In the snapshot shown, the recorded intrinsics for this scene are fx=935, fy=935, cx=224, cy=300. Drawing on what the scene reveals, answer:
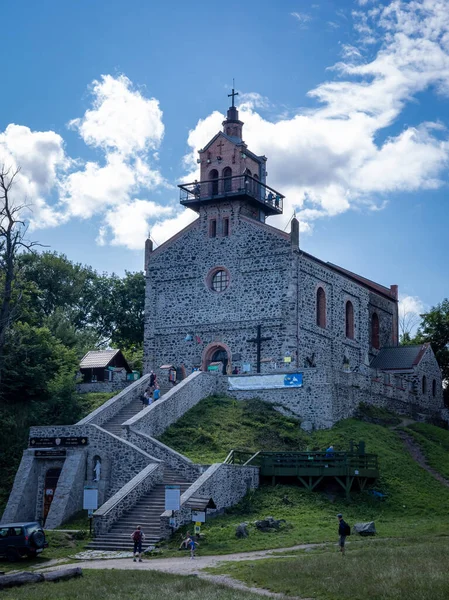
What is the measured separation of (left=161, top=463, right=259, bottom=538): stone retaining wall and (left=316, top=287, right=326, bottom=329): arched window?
52.6ft

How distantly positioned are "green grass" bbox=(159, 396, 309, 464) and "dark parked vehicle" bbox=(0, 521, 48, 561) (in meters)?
8.26

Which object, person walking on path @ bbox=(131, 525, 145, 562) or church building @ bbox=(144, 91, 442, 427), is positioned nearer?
person walking on path @ bbox=(131, 525, 145, 562)

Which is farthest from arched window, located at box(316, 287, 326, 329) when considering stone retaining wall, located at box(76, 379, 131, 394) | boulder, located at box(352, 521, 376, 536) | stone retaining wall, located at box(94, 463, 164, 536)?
boulder, located at box(352, 521, 376, 536)

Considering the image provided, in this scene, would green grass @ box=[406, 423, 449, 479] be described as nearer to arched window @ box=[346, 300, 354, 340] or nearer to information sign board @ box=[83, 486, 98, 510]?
arched window @ box=[346, 300, 354, 340]

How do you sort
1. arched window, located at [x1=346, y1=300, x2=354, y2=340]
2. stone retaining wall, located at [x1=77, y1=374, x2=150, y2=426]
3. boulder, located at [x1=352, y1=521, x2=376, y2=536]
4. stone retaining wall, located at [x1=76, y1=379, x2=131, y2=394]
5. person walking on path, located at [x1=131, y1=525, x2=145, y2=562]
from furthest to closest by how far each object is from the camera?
arched window, located at [x1=346, y1=300, x2=354, y2=340]
stone retaining wall, located at [x1=76, y1=379, x2=131, y2=394]
stone retaining wall, located at [x1=77, y1=374, x2=150, y2=426]
boulder, located at [x1=352, y1=521, x2=376, y2=536]
person walking on path, located at [x1=131, y1=525, x2=145, y2=562]

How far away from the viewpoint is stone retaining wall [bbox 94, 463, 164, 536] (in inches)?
1261

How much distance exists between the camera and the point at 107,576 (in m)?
24.8

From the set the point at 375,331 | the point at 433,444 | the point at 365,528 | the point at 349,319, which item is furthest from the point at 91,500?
the point at 375,331

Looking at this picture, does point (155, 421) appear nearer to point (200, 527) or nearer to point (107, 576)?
point (200, 527)

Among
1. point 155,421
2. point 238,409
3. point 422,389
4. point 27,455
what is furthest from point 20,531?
point 422,389

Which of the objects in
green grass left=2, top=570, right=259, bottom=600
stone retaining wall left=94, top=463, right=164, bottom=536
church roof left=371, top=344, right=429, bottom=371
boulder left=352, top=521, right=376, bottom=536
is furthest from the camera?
church roof left=371, top=344, right=429, bottom=371

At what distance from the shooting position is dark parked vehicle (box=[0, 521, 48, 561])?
29.3 metres

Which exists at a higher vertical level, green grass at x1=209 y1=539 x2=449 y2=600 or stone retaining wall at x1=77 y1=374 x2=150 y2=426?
stone retaining wall at x1=77 y1=374 x2=150 y2=426

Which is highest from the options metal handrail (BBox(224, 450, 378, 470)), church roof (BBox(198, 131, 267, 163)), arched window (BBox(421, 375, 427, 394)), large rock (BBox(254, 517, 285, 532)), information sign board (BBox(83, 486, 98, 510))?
church roof (BBox(198, 131, 267, 163))
